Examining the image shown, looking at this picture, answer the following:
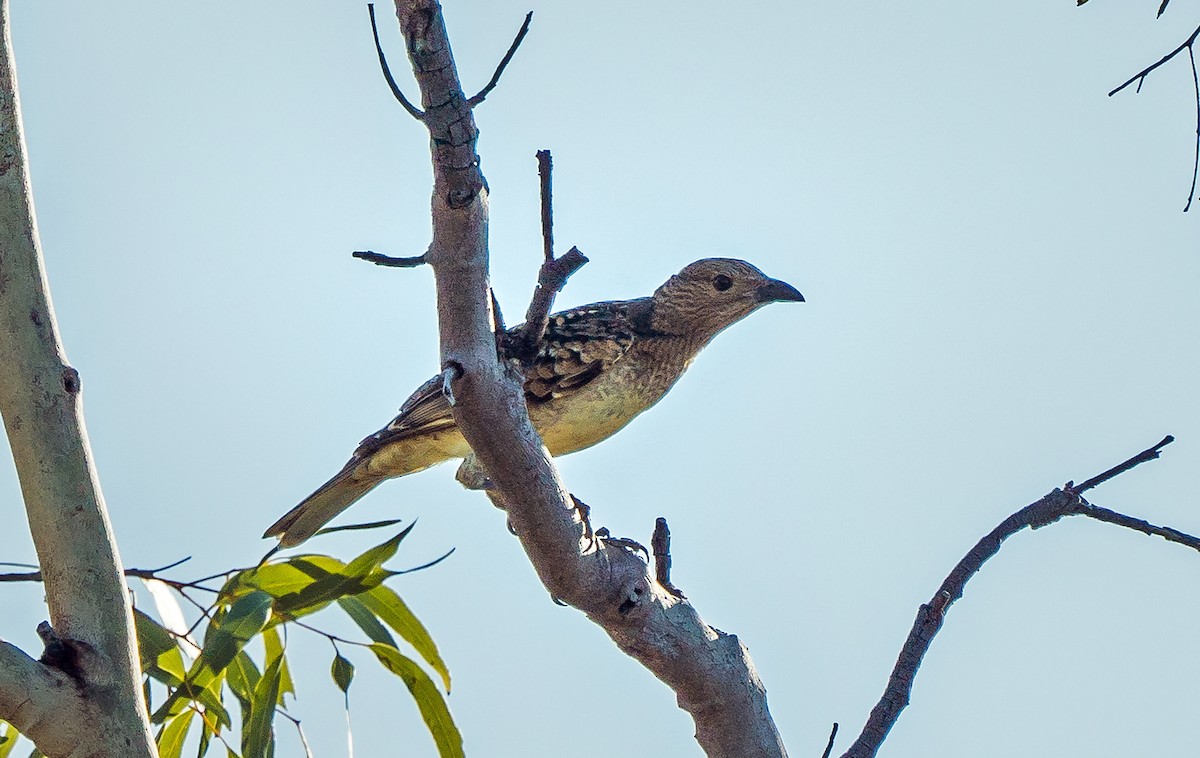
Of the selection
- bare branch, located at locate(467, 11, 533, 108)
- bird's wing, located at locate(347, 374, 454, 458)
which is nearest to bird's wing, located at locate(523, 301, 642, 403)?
bird's wing, located at locate(347, 374, 454, 458)

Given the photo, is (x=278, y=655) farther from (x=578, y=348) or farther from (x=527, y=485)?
(x=578, y=348)

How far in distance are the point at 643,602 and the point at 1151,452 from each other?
1.20 metres

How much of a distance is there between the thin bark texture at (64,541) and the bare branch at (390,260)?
1.69ft

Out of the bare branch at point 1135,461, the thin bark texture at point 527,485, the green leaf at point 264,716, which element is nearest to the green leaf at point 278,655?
the green leaf at point 264,716

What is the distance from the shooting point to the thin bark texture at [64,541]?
6.94ft

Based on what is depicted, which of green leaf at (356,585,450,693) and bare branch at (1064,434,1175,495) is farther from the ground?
bare branch at (1064,434,1175,495)

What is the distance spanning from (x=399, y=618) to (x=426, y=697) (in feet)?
0.66

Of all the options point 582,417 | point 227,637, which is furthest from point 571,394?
point 227,637

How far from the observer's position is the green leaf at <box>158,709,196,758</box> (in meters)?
3.34

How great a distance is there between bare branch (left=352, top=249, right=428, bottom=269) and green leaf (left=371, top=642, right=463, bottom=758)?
116cm

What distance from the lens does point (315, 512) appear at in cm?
461

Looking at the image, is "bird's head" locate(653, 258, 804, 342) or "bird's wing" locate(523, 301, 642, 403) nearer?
"bird's wing" locate(523, 301, 642, 403)

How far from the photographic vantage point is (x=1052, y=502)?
3264 millimetres

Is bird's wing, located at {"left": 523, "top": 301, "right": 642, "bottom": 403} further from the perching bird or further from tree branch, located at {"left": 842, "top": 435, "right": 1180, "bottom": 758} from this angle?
tree branch, located at {"left": 842, "top": 435, "right": 1180, "bottom": 758}
